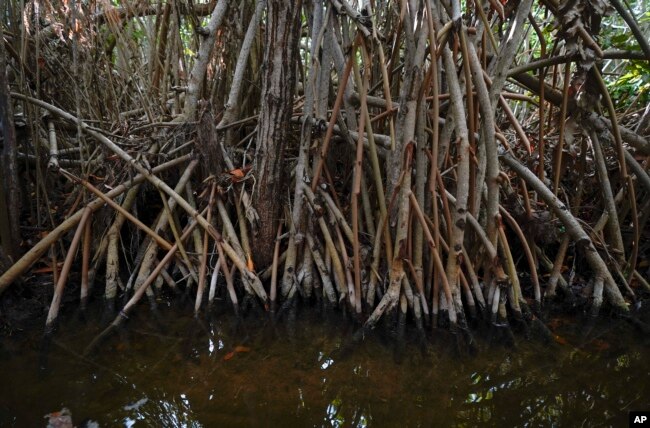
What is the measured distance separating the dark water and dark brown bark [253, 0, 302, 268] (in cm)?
60

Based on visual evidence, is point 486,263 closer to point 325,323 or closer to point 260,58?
point 325,323

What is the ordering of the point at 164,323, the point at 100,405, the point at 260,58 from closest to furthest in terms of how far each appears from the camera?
the point at 100,405, the point at 164,323, the point at 260,58

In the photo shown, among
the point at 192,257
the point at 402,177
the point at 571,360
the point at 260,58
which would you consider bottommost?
the point at 571,360

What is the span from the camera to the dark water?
1.77 meters

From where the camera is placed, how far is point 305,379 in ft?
6.61

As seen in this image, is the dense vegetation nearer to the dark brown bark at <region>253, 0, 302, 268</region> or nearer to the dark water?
the dark brown bark at <region>253, 0, 302, 268</region>

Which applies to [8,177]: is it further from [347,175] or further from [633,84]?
[633,84]

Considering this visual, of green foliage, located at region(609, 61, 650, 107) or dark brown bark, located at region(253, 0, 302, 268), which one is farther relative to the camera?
green foliage, located at region(609, 61, 650, 107)

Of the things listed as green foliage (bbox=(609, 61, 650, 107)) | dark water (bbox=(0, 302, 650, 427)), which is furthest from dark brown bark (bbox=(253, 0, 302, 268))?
green foliage (bbox=(609, 61, 650, 107))

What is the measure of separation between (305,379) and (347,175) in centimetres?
152

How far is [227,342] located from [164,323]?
1.32 ft

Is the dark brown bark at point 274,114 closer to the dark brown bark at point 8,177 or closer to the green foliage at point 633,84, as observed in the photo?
the dark brown bark at point 8,177

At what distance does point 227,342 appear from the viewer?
2.33m

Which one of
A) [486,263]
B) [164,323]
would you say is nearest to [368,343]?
[486,263]
